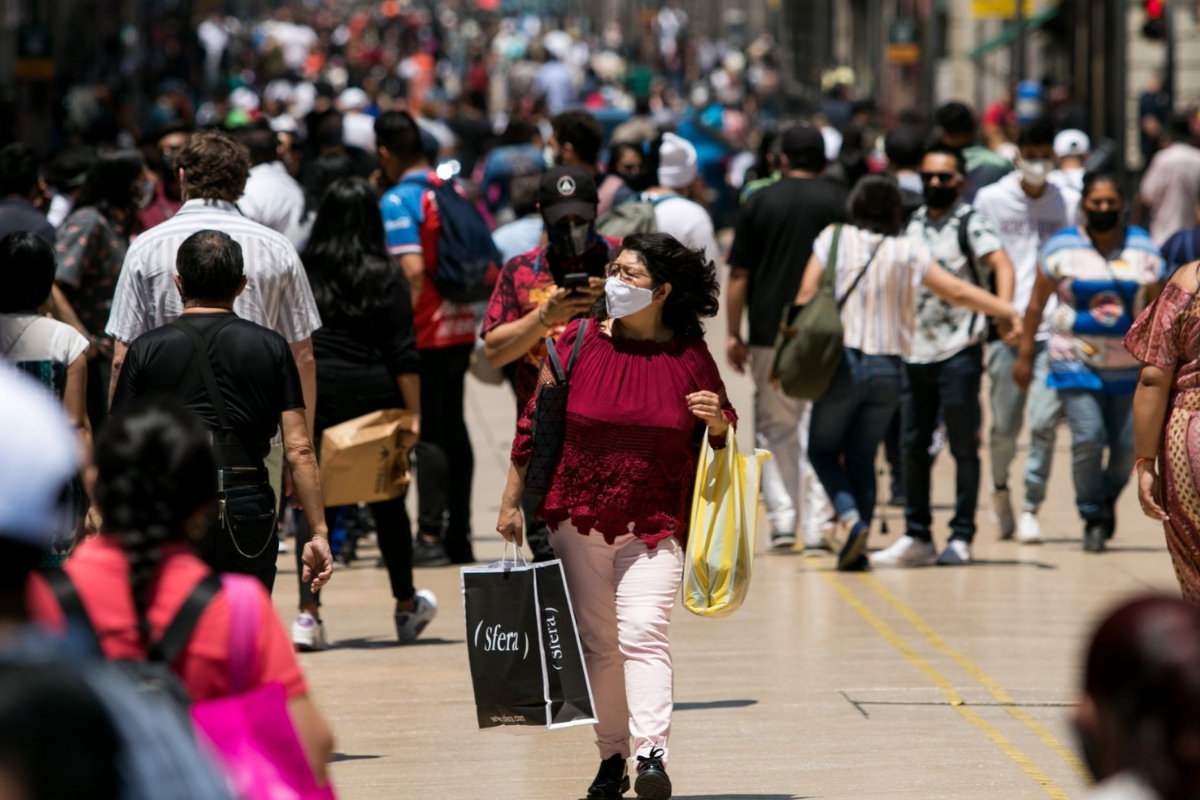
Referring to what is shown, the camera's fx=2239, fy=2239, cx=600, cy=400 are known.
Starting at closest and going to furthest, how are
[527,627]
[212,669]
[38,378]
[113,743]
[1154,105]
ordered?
[113,743] < [212,669] < [527,627] < [38,378] < [1154,105]

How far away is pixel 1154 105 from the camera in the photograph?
26734 millimetres

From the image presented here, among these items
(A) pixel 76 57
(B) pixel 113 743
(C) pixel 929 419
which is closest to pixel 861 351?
(C) pixel 929 419

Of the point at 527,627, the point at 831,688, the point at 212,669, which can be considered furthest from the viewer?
the point at 831,688

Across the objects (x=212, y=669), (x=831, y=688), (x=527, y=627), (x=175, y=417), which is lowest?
(x=831, y=688)

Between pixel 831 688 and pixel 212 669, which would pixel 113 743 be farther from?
pixel 831 688

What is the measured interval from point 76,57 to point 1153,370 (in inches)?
1405

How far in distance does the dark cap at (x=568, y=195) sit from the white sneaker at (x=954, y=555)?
3790 millimetres

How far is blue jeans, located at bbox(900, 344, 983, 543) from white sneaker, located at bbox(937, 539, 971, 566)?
4 cm

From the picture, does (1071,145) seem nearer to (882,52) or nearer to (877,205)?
(877,205)

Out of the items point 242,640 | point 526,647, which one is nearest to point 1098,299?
point 526,647

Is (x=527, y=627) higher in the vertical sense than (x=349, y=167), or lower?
lower

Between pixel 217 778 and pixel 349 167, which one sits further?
pixel 349 167

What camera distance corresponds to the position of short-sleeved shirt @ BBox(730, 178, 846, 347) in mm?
10977

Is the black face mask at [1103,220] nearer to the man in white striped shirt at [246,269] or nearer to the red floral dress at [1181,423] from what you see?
the red floral dress at [1181,423]
